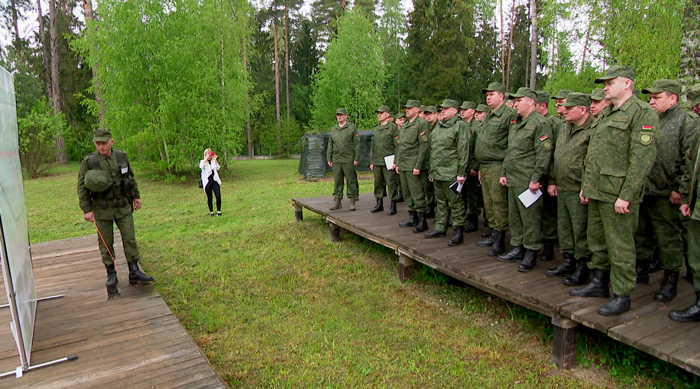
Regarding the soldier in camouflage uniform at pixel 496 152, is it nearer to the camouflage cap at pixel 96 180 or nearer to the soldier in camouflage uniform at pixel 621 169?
the soldier in camouflage uniform at pixel 621 169

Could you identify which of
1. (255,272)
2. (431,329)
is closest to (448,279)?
(431,329)

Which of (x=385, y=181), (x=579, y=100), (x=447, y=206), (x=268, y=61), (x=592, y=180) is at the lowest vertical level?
(x=447, y=206)

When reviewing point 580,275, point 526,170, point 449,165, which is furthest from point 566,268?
point 449,165

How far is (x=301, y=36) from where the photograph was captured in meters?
36.1

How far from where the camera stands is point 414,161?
251 inches

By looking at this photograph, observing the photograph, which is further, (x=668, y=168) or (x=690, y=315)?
(x=668, y=168)

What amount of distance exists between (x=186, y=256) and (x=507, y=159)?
500 cm

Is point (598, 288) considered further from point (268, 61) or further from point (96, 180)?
point (268, 61)

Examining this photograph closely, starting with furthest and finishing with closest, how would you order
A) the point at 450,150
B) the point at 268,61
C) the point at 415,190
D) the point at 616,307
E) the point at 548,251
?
the point at 268,61 < the point at 415,190 < the point at 450,150 < the point at 548,251 < the point at 616,307

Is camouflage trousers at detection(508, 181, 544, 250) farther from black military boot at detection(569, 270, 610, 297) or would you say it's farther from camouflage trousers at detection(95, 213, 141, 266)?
camouflage trousers at detection(95, 213, 141, 266)

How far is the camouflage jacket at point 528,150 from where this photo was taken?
4344 millimetres

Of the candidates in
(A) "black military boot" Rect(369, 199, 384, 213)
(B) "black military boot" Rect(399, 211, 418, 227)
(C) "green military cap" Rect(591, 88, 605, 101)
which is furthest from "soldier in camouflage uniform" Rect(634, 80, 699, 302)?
(A) "black military boot" Rect(369, 199, 384, 213)

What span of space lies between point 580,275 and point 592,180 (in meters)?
0.97

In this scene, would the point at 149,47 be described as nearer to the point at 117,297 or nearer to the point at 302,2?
the point at 117,297
